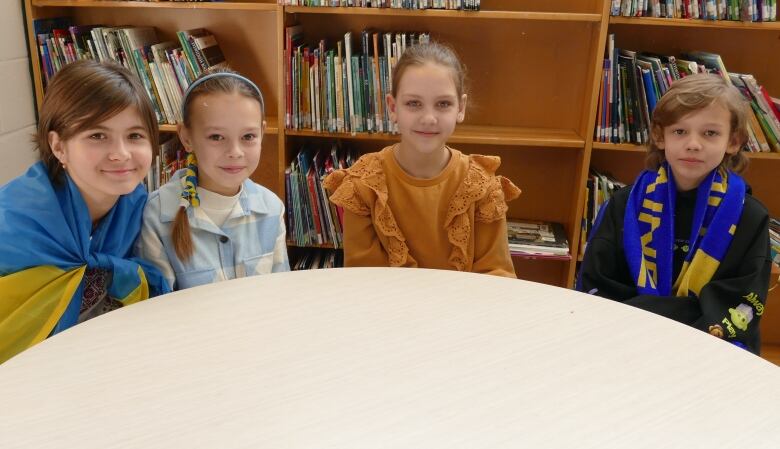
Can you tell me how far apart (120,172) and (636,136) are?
6.01ft

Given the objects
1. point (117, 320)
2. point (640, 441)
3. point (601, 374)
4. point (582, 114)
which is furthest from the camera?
point (582, 114)

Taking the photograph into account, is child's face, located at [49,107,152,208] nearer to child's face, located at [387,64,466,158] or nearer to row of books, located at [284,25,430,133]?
child's face, located at [387,64,466,158]

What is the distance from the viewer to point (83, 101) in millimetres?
1305

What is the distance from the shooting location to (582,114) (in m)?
2.56

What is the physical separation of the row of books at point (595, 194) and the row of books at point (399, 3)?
2.65 feet

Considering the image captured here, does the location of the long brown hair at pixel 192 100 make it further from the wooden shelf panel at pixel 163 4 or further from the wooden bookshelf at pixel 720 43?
the wooden bookshelf at pixel 720 43

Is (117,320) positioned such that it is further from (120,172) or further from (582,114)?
(582,114)

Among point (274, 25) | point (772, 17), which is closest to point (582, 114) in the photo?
point (772, 17)

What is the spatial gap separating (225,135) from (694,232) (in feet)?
3.99

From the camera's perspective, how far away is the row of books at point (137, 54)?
2439 millimetres

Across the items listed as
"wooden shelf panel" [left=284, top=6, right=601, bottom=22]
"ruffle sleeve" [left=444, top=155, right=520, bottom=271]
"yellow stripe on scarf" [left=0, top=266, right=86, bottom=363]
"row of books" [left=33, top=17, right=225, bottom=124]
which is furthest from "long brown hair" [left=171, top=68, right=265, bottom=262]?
"row of books" [left=33, top=17, right=225, bottom=124]

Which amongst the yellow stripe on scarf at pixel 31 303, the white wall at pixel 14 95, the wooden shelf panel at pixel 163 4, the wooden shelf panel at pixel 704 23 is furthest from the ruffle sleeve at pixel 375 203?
the white wall at pixel 14 95

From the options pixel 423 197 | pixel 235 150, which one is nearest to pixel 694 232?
pixel 423 197

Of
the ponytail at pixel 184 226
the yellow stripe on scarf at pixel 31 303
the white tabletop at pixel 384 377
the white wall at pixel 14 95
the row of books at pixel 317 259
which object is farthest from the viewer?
the row of books at pixel 317 259
